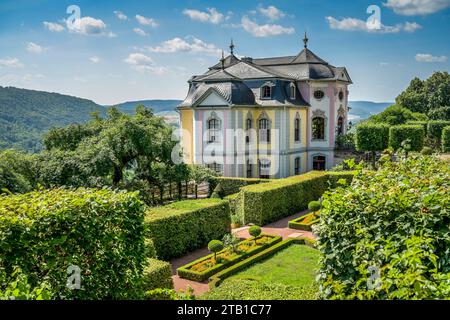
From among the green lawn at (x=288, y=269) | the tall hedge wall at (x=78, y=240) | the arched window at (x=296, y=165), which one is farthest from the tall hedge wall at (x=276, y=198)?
the tall hedge wall at (x=78, y=240)

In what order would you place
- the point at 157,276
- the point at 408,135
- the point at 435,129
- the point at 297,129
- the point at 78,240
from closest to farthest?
the point at 78,240 → the point at 157,276 → the point at 408,135 → the point at 297,129 → the point at 435,129

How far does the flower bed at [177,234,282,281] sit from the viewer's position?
1357 cm

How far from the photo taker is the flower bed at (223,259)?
1357 cm

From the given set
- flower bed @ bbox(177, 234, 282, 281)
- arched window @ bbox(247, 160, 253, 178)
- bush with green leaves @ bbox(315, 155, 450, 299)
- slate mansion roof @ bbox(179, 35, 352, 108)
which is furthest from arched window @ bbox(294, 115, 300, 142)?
bush with green leaves @ bbox(315, 155, 450, 299)

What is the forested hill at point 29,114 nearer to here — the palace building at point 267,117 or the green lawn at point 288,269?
the palace building at point 267,117

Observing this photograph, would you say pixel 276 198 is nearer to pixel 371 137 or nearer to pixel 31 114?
pixel 371 137

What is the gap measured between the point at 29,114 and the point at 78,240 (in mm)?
36187

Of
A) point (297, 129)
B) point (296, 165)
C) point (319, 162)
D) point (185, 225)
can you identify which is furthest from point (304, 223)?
point (319, 162)

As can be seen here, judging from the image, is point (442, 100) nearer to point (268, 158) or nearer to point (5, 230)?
point (268, 158)

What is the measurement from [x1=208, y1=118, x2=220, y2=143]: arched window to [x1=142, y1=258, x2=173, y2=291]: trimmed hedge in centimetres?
2237

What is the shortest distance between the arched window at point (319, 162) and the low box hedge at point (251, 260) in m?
21.1

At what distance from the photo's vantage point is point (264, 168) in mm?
34625

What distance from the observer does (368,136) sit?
110 feet
